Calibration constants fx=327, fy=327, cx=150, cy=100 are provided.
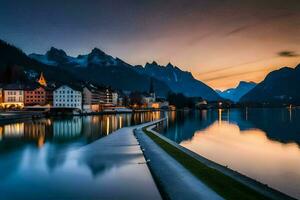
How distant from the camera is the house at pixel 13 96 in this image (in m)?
169

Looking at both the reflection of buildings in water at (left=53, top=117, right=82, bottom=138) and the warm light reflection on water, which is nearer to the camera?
the warm light reflection on water

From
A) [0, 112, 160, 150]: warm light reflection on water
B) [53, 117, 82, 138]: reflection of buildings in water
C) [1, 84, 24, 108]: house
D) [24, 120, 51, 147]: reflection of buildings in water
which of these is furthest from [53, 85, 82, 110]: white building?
[24, 120, 51, 147]: reflection of buildings in water

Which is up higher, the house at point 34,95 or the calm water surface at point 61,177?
the house at point 34,95

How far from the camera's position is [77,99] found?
180250mm

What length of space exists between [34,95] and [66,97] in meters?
19.7

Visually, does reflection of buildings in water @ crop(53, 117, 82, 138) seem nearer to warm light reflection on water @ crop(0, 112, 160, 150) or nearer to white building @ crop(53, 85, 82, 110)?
warm light reflection on water @ crop(0, 112, 160, 150)

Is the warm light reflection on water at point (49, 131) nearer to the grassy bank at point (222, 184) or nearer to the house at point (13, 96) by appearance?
the grassy bank at point (222, 184)

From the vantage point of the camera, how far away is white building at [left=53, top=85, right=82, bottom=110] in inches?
7052

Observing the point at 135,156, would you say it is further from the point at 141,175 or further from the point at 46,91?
the point at 46,91

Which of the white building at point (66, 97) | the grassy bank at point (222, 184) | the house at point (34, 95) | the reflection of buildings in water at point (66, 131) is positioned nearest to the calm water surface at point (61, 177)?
the grassy bank at point (222, 184)

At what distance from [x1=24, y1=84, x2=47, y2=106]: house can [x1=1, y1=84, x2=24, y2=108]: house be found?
4.21 m

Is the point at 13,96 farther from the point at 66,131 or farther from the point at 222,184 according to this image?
the point at 222,184

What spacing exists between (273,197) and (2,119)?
90.1 meters

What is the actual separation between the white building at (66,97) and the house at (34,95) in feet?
39.1
